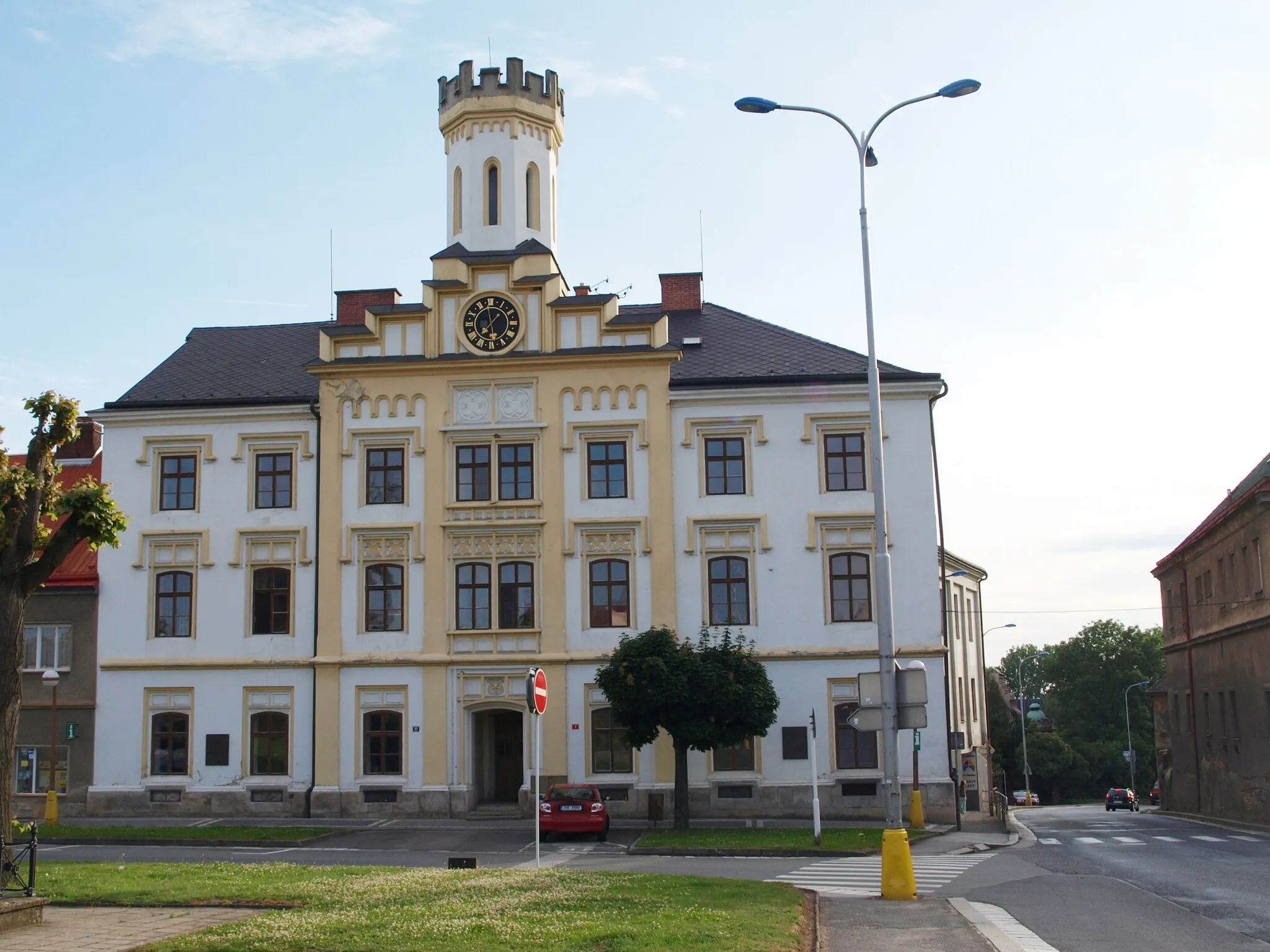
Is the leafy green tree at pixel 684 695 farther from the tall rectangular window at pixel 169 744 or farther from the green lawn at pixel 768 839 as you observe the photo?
the tall rectangular window at pixel 169 744

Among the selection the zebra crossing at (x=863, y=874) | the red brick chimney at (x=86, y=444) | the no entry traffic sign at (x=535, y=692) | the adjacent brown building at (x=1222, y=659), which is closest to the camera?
the zebra crossing at (x=863, y=874)

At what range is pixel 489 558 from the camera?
3500 centimetres

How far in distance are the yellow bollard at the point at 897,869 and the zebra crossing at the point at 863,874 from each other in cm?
94

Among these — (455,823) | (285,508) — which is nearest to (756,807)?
(455,823)

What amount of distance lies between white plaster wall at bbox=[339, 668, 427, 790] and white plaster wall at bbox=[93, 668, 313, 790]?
1.01m

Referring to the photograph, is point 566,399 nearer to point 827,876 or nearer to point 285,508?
point 285,508

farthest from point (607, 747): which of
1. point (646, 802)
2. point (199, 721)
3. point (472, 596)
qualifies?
point (199, 721)

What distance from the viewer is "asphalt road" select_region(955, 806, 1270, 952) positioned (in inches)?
544

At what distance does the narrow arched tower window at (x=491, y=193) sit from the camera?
38.2 metres

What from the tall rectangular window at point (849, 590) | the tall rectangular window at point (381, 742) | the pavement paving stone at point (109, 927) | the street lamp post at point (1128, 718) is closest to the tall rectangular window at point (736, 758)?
the tall rectangular window at point (849, 590)

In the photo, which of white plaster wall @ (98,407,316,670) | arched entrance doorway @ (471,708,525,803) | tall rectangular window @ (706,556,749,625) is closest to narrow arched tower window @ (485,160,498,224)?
white plaster wall @ (98,407,316,670)

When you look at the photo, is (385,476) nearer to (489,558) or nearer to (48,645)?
(489,558)

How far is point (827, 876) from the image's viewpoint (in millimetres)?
20547

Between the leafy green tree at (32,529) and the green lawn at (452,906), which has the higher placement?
the leafy green tree at (32,529)
